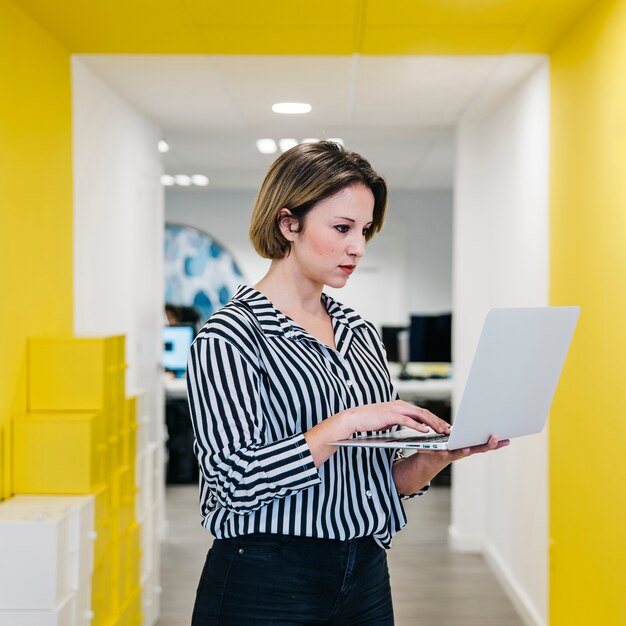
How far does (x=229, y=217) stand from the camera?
893 centimetres

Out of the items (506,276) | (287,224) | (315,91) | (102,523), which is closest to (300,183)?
(287,224)

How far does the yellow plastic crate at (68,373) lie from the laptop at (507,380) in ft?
5.51

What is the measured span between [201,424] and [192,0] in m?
1.87

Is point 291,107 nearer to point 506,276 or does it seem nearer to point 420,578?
point 506,276

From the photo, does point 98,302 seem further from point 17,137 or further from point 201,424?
point 201,424

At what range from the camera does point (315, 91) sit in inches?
159

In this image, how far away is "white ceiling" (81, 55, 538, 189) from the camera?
11.6 ft

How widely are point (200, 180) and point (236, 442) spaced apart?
6.85 m

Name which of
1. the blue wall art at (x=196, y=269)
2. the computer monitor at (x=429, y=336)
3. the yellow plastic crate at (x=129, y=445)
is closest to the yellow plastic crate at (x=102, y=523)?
the yellow plastic crate at (x=129, y=445)

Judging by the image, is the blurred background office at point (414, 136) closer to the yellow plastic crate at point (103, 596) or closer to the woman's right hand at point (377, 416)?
the yellow plastic crate at point (103, 596)

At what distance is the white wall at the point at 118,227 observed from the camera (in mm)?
3529

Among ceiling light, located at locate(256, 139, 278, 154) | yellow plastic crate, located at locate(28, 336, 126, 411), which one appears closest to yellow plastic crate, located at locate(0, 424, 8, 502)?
yellow plastic crate, located at locate(28, 336, 126, 411)

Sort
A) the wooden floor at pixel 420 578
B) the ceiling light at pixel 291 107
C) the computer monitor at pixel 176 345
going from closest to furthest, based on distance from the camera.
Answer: the wooden floor at pixel 420 578 < the ceiling light at pixel 291 107 < the computer monitor at pixel 176 345

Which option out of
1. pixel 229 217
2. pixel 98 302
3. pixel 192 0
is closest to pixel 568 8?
pixel 192 0
